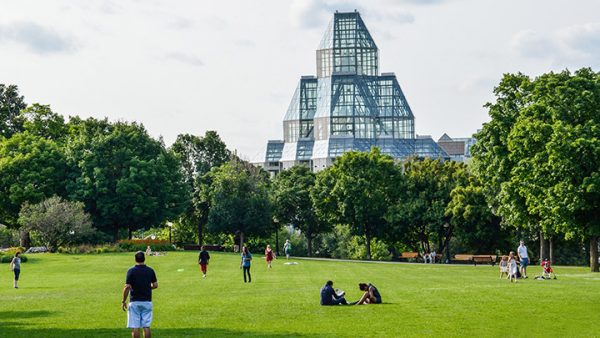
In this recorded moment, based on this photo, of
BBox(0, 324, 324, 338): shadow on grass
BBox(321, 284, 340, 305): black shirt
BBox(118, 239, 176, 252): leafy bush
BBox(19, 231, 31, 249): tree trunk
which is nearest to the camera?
BBox(0, 324, 324, 338): shadow on grass

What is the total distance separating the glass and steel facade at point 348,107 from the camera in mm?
164500

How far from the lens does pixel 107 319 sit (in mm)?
27109

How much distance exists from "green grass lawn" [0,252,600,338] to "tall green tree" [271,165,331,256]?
55.5 meters

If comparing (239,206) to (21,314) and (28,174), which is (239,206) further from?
(21,314)

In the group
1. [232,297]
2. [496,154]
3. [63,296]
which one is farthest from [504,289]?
[496,154]

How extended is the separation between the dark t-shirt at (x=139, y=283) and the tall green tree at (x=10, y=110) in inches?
3727

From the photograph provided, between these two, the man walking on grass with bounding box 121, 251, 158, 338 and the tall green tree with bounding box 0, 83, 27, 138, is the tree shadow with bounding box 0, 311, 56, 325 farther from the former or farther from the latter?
the tall green tree with bounding box 0, 83, 27, 138

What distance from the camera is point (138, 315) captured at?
19.6 m

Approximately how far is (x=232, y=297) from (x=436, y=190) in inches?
2316

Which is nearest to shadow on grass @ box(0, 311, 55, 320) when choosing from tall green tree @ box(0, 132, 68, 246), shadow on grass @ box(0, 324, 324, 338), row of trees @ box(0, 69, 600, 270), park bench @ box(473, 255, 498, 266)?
shadow on grass @ box(0, 324, 324, 338)

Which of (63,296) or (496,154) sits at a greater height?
(496,154)

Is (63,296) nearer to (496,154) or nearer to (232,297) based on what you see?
(232,297)

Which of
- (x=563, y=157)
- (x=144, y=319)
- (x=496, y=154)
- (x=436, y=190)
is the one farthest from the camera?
(x=436, y=190)

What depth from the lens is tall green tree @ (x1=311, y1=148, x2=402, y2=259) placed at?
302 feet
